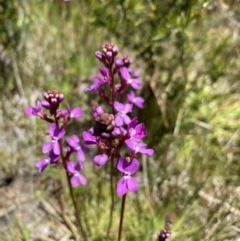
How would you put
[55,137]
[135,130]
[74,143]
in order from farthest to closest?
[74,143], [55,137], [135,130]

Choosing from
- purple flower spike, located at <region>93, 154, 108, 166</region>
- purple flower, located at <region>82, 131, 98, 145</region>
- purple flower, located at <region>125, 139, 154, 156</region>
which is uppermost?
purple flower, located at <region>82, 131, 98, 145</region>

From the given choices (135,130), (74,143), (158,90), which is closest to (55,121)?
(74,143)

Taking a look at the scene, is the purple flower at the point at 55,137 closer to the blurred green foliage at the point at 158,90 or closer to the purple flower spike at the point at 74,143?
Answer: the purple flower spike at the point at 74,143

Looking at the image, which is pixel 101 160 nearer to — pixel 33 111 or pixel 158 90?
pixel 33 111

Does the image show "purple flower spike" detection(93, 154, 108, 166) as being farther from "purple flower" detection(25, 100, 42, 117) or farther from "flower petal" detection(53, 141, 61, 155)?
"purple flower" detection(25, 100, 42, 117)

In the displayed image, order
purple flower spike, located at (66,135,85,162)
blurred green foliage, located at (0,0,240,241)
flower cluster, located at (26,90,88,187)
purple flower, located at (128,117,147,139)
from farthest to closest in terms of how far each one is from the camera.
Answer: blurred green foliage, located at (0,0,240,241), purple flower spike, located at (66,135,85,162), flower cluster, located at (26,90,88,187), purple flower, located at (128,117,147,139)

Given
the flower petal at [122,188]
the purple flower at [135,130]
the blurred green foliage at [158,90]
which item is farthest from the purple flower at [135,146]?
the blurred green foliage at [158,90]

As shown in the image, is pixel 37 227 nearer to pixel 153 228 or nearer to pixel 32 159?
pixel 32 159

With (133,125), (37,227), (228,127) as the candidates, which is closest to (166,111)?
(228,127)

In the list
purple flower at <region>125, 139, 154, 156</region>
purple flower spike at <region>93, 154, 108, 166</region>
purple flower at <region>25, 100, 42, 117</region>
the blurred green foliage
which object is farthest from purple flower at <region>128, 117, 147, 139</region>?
the blurred green foliage
